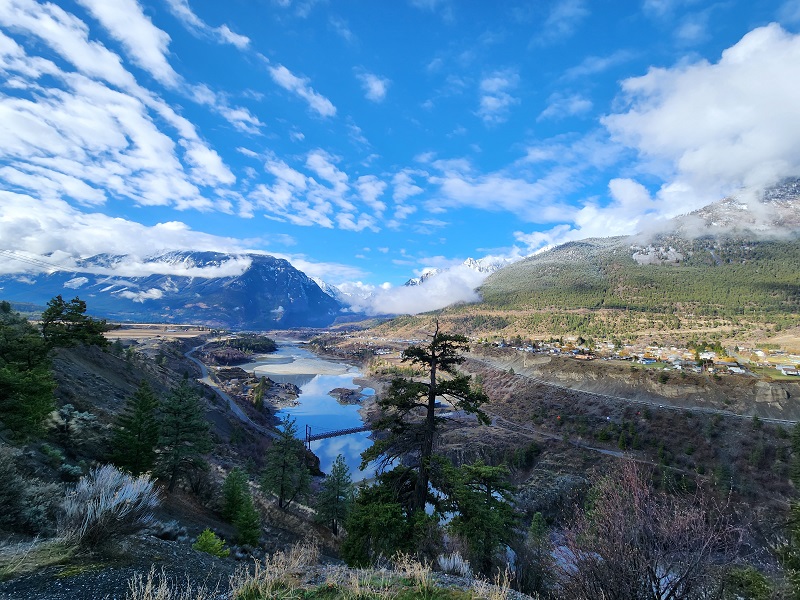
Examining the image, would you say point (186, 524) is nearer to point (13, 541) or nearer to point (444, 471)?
point (13, 541)

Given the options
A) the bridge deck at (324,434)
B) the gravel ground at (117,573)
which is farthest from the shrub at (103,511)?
the bridge deck at (324,434)

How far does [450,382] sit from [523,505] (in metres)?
36.3

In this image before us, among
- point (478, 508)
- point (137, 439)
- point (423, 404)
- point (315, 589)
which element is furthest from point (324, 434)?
point (315, 589)

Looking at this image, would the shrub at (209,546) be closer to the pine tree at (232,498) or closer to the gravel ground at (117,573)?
the gravel ground at (117,573)

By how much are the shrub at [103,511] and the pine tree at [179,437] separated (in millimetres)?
12119

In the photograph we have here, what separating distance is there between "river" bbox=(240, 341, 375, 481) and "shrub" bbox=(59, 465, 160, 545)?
3428 centimetres

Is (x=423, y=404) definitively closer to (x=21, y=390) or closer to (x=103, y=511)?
(x=103, y=511)

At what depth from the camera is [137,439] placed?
15.1 meters

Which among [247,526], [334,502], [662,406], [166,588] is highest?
[166,588]

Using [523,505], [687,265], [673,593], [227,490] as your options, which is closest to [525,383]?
[523,505]

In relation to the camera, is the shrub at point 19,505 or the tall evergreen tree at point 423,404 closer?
the shrub at point 19,505

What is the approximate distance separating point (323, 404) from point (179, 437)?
75.1m

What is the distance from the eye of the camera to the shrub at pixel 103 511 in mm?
5344

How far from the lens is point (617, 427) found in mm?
52344
